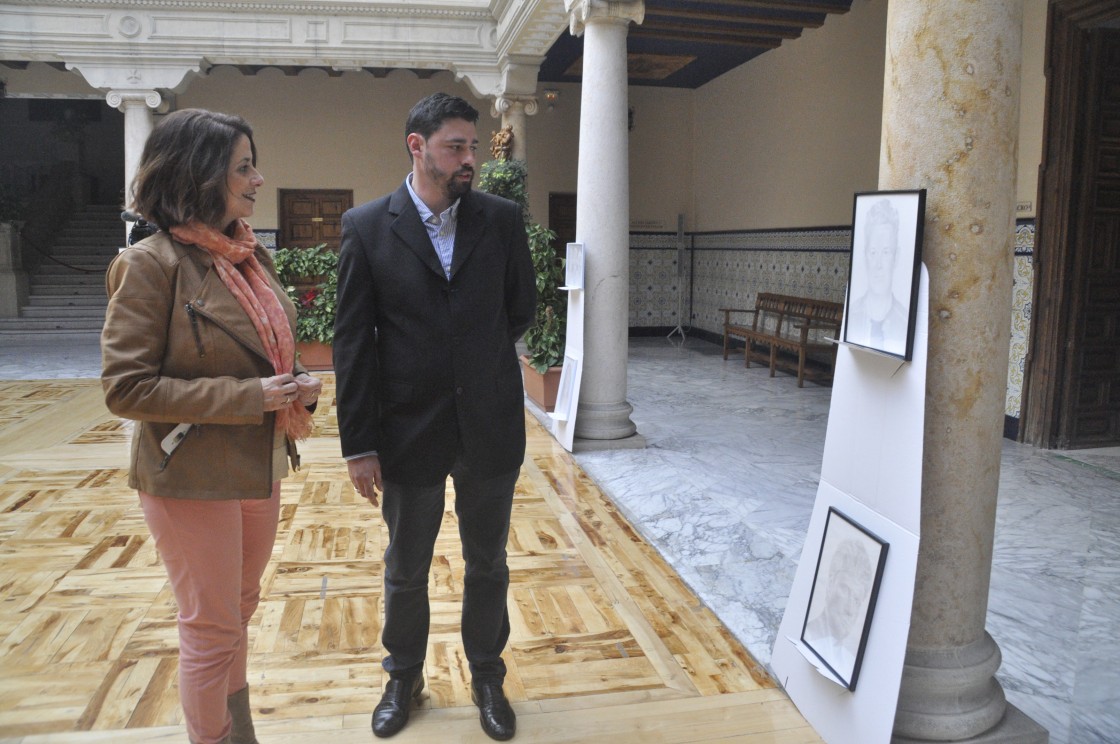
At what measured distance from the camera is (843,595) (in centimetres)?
234

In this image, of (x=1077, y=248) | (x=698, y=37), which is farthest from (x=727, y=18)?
(x=1077, y=248)

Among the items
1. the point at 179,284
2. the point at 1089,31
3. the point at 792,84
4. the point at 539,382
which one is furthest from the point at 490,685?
the point at 792,84

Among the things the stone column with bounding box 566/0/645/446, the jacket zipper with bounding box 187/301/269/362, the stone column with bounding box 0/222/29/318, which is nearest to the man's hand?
the jacket zipper with bounding box 187/301/269/362

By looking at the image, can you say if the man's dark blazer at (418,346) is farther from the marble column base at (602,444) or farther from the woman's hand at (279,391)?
the marble column base at (602,444)

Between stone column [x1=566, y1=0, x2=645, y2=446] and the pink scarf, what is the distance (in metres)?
3.83

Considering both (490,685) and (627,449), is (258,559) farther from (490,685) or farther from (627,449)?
(627,449)

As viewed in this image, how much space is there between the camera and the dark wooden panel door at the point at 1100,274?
226 inches

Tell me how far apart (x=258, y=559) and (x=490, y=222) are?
3.41 ft

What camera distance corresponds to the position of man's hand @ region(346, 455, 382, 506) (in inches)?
89.0

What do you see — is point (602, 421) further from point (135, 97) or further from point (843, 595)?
point (135, 97)

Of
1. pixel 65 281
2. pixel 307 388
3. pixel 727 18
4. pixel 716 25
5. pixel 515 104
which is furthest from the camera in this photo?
pixel 65 281

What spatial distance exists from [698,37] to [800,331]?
10.6 feet

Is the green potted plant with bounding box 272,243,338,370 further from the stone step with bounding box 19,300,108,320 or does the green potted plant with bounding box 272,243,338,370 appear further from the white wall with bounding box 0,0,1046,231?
the stone step with bounding box 19,300,108,320

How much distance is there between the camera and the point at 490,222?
7.85 feet
